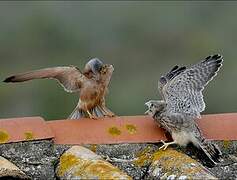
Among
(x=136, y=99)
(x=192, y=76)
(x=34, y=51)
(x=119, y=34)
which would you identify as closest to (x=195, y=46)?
(x=119, y=34)

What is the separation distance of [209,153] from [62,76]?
1436 mm

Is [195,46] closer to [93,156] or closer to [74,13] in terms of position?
[74,13]

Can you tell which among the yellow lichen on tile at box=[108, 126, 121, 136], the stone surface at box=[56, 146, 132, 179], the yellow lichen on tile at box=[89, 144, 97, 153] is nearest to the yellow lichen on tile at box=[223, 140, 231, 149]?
the yellow lichen on tile at box=[108, 126, 121, 136]

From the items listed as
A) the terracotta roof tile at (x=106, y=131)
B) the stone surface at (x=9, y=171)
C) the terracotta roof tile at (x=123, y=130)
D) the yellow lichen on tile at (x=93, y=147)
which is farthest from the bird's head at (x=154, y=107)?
the stone surface at (x=9, y=171)

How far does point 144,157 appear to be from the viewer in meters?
5.52

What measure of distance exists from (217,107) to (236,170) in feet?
50.5

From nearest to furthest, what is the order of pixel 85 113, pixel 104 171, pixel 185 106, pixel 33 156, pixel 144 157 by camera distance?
pixel 104 171
pixel 33 156
pixel 144 157
pixel 185 106
pixel 85 113

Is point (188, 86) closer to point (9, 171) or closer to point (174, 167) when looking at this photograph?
point (174, 167)

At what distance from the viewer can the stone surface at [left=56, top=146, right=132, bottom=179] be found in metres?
4.82

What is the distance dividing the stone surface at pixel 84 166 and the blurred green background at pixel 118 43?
48.8 ft

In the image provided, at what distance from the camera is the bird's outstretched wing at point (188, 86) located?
630 cm

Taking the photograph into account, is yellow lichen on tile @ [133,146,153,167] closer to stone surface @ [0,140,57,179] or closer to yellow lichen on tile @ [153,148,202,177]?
yellow lichen on tile @ [153,148,202,177]

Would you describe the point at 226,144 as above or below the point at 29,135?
below

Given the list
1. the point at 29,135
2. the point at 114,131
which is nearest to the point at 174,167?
the point at 114,131
